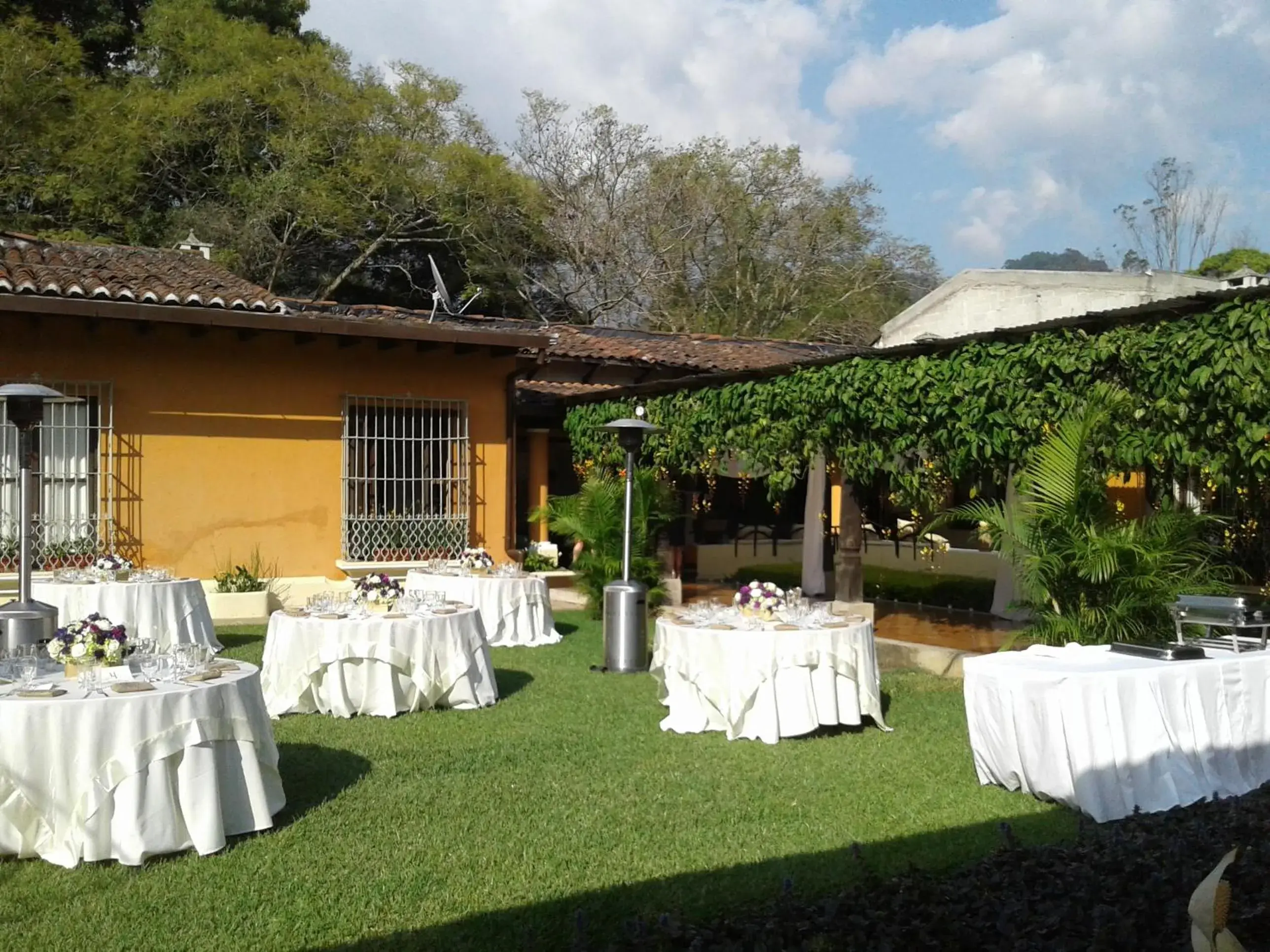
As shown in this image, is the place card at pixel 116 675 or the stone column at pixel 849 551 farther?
the stone column at pixel 849 551

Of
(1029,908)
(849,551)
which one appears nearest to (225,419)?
(849,551)

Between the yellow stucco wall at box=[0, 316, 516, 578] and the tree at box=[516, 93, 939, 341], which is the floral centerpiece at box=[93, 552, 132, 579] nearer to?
the yellow stucco wall at box=[0, 316, 516, 578]

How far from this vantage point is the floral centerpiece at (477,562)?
11703 mm

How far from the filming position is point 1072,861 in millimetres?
3492

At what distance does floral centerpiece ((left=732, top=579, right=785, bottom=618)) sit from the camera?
778 cm

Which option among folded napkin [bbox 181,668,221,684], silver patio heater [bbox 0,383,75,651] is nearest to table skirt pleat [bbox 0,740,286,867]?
folded napkin [bbox 181,668,221,684]

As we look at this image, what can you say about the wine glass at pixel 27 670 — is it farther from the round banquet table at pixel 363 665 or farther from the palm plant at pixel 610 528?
the palm plant at pixel 610 528

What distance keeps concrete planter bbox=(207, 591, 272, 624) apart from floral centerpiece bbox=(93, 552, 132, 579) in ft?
5.41

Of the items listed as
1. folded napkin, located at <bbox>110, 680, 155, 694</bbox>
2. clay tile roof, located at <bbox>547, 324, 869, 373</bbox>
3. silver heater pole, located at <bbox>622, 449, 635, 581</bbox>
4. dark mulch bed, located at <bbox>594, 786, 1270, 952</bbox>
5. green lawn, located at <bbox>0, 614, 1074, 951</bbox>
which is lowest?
green lawn, located at <bbox>0, 614, 1074, 951</bbox>

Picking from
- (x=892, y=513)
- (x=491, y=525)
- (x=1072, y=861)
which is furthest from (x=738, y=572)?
(x=1072, y=861)

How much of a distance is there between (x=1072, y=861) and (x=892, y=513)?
15348mm

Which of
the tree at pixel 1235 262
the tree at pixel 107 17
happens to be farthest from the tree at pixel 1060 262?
the tree at pixel 107 17

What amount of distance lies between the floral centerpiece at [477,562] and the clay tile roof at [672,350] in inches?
166

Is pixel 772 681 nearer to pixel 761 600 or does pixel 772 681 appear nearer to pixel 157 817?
pixel 761 600
